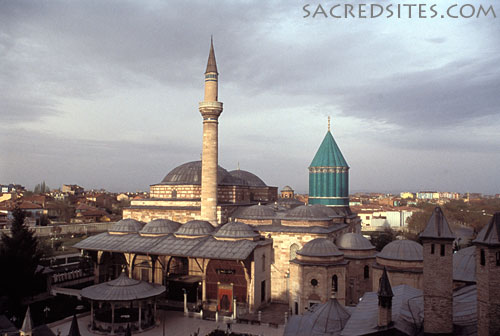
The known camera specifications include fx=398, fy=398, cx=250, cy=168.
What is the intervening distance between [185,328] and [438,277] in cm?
1126

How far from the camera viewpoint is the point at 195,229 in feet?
→ 71.8

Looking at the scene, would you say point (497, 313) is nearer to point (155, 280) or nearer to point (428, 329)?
point (428, 329)

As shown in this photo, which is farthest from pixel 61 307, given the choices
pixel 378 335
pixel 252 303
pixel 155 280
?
pixel 378 335

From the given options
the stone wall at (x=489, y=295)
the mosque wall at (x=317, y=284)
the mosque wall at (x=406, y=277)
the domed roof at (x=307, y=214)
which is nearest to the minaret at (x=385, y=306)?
the stone wall at (x=489, y=295)

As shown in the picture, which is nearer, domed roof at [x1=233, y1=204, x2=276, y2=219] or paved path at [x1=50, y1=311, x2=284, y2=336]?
paved path at [x1=50, y1=311, x2=284, y2=336]

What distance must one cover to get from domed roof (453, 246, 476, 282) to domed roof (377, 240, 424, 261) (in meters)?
2.02

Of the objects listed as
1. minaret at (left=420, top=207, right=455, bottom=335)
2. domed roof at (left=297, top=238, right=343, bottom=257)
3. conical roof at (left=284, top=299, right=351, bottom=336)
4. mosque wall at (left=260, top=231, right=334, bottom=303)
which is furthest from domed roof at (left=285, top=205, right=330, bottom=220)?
minaret at (left=420, top=207, right=455, bottom=335)

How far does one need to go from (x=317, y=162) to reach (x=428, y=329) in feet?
74.3

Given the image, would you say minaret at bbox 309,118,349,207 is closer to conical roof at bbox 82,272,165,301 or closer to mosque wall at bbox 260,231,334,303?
mosque wall at bbox 260,231,334,303

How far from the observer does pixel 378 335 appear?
31.1 feet

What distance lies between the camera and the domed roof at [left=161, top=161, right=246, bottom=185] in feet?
97.3

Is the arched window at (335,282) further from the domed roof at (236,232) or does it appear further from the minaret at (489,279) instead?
the minaret at (489,279)

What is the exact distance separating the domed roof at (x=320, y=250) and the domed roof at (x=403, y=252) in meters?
2.18

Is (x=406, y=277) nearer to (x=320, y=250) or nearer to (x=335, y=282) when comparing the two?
(x=335, y=282)
